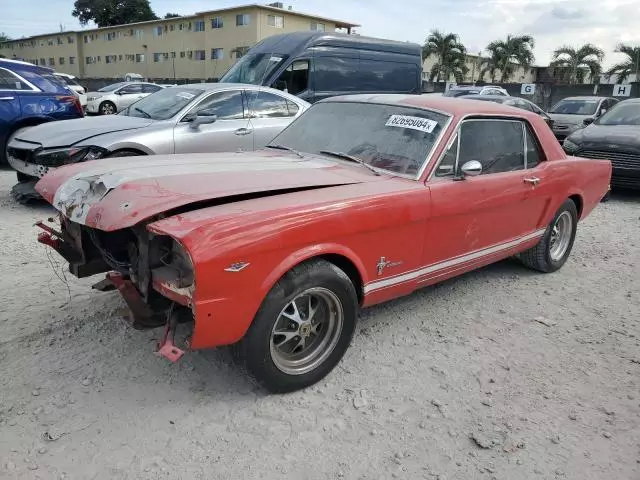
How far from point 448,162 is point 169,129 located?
3926mm

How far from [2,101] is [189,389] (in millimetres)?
7162

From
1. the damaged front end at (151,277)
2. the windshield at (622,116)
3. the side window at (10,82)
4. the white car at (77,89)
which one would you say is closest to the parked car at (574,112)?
the windshield at (622,116)

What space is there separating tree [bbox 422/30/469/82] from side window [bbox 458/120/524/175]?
40.7 meters

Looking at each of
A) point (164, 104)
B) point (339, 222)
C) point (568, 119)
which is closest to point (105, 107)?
point (164, 104)

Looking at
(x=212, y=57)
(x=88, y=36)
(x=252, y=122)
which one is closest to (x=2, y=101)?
A: (x=252, y=122)

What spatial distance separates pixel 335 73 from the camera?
37.1 ft

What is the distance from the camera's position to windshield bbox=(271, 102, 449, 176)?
3557 millimetres

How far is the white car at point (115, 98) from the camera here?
1964cm

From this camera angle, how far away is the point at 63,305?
3.79 meters

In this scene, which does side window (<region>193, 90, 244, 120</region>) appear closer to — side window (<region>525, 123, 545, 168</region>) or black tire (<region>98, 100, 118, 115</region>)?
side window (<region>525, 123, 545, 168</region>)

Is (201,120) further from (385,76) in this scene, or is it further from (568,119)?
(568,119)

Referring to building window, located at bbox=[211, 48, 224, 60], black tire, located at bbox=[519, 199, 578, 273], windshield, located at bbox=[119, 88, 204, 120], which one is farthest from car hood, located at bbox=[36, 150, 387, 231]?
building window, located at bbox=[211, 48, 224, 60]

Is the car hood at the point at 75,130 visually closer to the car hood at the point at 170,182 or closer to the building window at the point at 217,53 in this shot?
the car hood at the point at 170,182

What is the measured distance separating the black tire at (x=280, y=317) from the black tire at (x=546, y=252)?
250cm
